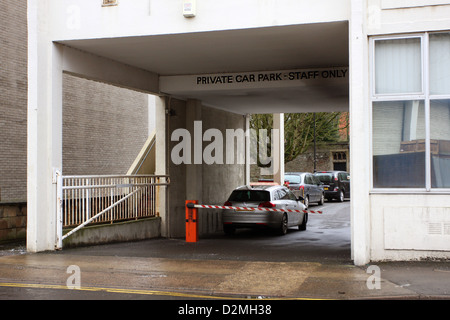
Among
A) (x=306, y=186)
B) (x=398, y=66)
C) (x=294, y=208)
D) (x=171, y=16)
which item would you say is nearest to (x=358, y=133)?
(x=398, y=66)

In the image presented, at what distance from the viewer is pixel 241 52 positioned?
47.0ft

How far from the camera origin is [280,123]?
32.9m

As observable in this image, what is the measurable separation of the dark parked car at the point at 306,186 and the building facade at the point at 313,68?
14513 mm

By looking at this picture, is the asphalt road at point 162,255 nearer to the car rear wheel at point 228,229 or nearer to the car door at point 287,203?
the car rear wheel at point 228,229

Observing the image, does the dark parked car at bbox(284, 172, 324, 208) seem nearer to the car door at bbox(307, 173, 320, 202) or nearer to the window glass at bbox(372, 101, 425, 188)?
the car door at bbox(307, 173, 320, 202)

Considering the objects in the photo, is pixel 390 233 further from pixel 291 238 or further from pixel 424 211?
pixel 291 238

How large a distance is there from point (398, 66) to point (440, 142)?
5.16 feet

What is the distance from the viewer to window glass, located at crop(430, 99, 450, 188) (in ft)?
35.1

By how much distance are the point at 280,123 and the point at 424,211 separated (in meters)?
22.5

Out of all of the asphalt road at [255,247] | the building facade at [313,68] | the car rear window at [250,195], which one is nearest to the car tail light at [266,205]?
the car rear window at [250,195]

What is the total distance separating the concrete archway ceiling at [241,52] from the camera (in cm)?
1248

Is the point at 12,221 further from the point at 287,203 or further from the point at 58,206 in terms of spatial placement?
the point at 287,203

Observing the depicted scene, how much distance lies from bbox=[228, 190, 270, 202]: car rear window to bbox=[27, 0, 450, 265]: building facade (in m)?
3.25

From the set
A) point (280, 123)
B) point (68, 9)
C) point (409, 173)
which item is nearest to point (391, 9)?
point (409, 173)
